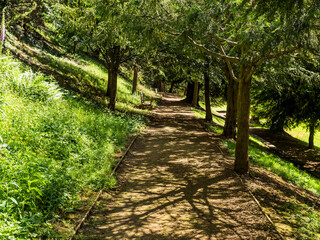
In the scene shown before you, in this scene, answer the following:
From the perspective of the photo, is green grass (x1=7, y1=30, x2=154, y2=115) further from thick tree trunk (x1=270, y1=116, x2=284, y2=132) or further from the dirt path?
thick tree trunk (x1=270, y1=116, x2=284, y2=132)

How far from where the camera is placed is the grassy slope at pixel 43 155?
13.9ft

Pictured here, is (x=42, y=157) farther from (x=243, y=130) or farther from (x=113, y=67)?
(x=113, y=67)

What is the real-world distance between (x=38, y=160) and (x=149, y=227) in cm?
262

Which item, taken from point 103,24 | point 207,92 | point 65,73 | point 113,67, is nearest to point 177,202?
point 103,24

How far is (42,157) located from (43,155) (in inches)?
9.0

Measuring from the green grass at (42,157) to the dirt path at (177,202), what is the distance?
2.22ft

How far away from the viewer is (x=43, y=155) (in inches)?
228

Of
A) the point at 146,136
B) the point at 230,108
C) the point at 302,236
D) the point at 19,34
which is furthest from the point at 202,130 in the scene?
the point at 19,34

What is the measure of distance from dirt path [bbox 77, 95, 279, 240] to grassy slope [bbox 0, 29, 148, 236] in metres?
0.66

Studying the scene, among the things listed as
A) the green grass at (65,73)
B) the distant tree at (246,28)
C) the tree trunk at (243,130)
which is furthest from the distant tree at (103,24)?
the tree trunk at (243,130)

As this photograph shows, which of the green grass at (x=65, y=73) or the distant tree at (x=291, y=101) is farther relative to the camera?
the distant tree at (x=291, y=101)

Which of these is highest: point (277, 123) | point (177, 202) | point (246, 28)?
point (246, 28)

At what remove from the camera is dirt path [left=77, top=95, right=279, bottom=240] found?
4.96 metres

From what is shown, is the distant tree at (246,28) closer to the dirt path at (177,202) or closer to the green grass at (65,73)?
the dirt path at (177,202)
